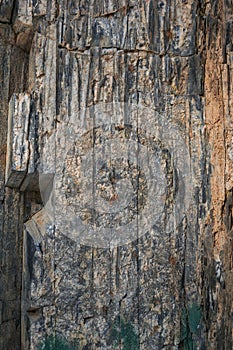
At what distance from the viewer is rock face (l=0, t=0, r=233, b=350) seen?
1992 millimetres

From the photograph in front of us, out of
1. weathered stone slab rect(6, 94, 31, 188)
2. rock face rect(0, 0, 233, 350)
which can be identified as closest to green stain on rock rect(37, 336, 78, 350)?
rock face rect(0, 0, 233, 350)

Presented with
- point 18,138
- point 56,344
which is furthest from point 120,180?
point 56,344

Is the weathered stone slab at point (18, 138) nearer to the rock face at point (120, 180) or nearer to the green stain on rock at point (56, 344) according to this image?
the rock face at point (120, 180)

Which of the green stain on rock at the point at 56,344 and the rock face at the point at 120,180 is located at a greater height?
the rock face at the point at 120,180

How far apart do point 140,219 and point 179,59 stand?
50cm

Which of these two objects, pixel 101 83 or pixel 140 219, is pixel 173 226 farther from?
pixel 101 83

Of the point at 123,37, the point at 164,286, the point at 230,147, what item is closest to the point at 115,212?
the point at 164,286

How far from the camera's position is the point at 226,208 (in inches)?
79.9

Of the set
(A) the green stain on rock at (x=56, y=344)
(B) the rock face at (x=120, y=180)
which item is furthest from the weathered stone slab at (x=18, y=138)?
(A) the green stain on rock at (x=56, y=344)

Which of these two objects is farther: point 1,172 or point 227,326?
point 1,172

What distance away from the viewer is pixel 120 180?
81.0 inches

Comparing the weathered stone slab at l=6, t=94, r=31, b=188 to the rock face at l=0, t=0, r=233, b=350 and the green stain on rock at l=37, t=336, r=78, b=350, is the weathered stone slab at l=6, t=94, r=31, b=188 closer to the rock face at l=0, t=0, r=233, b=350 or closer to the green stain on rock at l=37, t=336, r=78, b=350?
the rock face at l=0, t=0, r=233, b=350

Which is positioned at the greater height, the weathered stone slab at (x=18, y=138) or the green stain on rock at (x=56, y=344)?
the weathered stone slab at (x=18, y=138)

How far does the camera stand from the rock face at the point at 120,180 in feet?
6.54
